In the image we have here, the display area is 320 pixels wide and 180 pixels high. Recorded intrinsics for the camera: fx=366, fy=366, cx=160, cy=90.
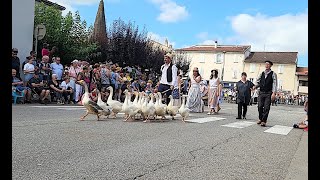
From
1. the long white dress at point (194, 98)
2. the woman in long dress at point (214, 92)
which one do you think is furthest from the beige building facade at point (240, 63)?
the long white dress at point (194, 98)

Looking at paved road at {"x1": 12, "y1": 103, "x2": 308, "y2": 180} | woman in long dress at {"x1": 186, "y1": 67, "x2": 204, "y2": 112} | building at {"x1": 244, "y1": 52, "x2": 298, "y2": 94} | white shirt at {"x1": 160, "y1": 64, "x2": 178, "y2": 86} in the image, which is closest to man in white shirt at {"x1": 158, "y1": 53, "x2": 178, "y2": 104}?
white shirt at {"x1": 160, "y1": 64, "x2": 178, "y2": 86}

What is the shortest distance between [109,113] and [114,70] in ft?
26.5

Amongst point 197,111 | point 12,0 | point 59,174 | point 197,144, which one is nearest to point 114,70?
point 197,111

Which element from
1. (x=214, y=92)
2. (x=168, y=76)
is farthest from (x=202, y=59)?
(x=168, y=76)

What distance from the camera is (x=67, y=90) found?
→ 15.2 meters

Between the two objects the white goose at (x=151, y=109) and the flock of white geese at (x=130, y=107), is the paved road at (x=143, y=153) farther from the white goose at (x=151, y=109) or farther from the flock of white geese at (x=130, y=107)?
the white goose at (x=151, y=109)

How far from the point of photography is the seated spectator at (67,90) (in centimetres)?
1505

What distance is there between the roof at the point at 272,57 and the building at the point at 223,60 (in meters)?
1.44

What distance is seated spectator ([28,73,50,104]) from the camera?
13.7 m

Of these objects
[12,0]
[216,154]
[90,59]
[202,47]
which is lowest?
[216,154]

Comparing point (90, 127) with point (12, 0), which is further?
point (90, 127)

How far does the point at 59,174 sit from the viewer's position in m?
4.12

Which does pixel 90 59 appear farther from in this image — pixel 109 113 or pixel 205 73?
pixel 205 73

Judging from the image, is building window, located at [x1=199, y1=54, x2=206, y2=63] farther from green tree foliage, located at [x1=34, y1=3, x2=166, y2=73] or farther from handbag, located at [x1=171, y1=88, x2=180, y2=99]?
handbag, located at [x1=171, y1=88, x2=180, y2=99]
